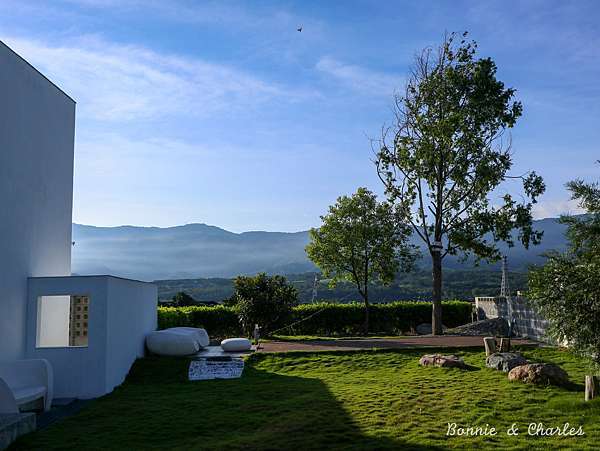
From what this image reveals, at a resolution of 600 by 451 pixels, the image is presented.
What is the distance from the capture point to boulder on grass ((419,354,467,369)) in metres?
14.5

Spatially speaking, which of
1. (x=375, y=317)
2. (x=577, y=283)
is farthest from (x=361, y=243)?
(x=577, y=283)

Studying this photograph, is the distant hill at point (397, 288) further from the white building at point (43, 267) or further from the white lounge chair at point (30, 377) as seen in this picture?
the white lounge chair at point (30, 377)

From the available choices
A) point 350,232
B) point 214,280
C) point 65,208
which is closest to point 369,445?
point 65,208

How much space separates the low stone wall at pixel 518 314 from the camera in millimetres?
19698

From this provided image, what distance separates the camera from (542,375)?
1188cm

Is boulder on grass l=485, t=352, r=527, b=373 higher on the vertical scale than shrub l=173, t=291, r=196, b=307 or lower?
lower

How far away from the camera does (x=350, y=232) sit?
27.7 meters

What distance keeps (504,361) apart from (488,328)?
10020 millimetres

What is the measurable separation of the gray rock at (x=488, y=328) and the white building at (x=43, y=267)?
494 inches

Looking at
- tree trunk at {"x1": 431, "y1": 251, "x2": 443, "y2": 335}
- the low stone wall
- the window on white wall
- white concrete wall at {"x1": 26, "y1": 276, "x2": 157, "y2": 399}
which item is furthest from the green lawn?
tree trunk at {"x1": 431, "y1": 251, "x2": 443, "y2": 335}

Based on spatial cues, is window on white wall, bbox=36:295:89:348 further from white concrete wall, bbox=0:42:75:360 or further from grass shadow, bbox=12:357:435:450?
grass shadow, bbox=12:357:435:450

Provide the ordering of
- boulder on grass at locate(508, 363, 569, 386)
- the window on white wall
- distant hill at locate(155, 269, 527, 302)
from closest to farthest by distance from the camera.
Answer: boulder on grass at locate(508, 363, 569, 386), the window on white wall, distant hill at locate(155, 269, 527, 302)

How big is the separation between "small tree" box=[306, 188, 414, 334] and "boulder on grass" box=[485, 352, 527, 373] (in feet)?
42.4

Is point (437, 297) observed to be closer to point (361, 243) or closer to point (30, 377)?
point (361, 243)
